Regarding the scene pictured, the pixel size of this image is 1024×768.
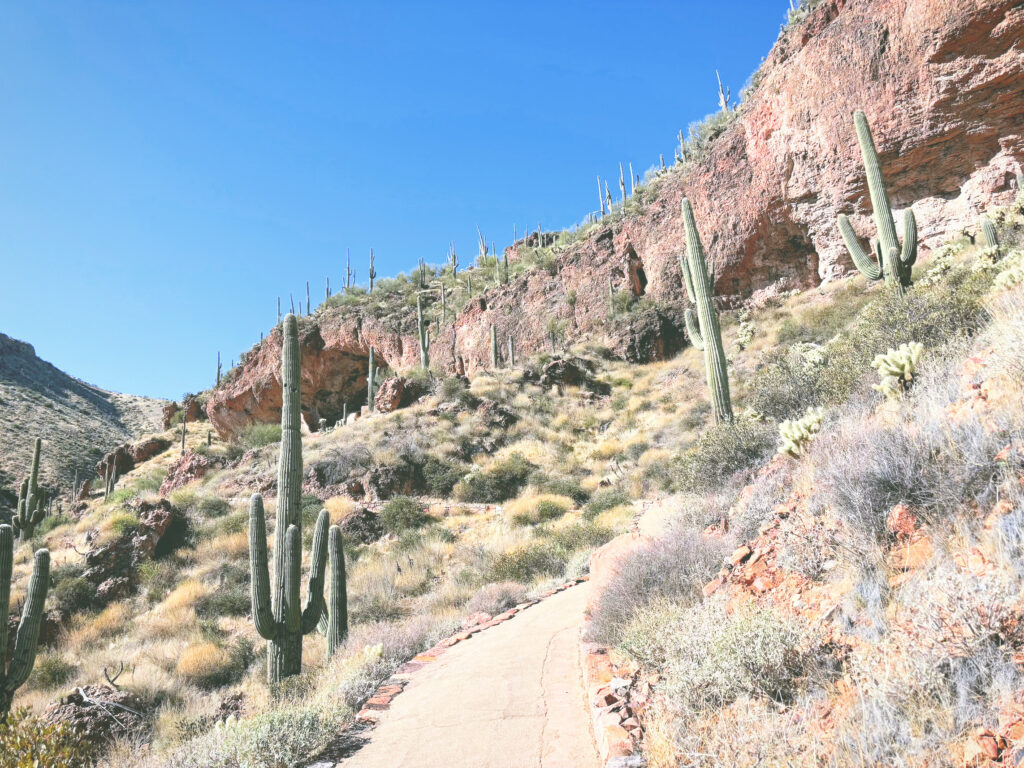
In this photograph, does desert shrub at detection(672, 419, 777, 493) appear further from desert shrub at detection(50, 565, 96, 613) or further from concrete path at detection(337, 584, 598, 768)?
desert shrub at detection(50, 565, 96, 613)

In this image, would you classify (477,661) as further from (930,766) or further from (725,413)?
(725,413)

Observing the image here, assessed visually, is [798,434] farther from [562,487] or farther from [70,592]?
[70,592]

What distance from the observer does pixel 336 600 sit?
9336mm

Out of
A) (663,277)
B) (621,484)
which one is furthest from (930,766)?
(663,277)

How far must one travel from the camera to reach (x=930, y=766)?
2.10 m

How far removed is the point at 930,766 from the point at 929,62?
86.4 feet

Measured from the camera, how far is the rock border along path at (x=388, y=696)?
4.58 meters

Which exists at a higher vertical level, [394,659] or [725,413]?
[725,413]

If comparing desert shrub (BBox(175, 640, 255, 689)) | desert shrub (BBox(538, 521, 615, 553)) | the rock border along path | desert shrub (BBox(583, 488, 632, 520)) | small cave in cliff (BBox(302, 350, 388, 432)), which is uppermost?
small cave in cliff (BBox(302, 350, 388, 432))

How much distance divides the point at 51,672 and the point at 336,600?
5.68 meters

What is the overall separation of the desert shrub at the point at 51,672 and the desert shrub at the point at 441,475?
10.8 m

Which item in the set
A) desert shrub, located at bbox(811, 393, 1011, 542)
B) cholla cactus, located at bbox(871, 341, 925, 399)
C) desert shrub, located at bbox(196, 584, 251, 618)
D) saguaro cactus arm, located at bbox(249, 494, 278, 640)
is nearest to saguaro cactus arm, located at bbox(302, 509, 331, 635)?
saguaro cactus arm, located at bbox(249, 494, 278, 640)

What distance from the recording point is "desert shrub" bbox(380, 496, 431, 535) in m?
16.5

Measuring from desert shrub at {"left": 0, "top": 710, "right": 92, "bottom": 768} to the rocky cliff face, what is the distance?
87.3ft
